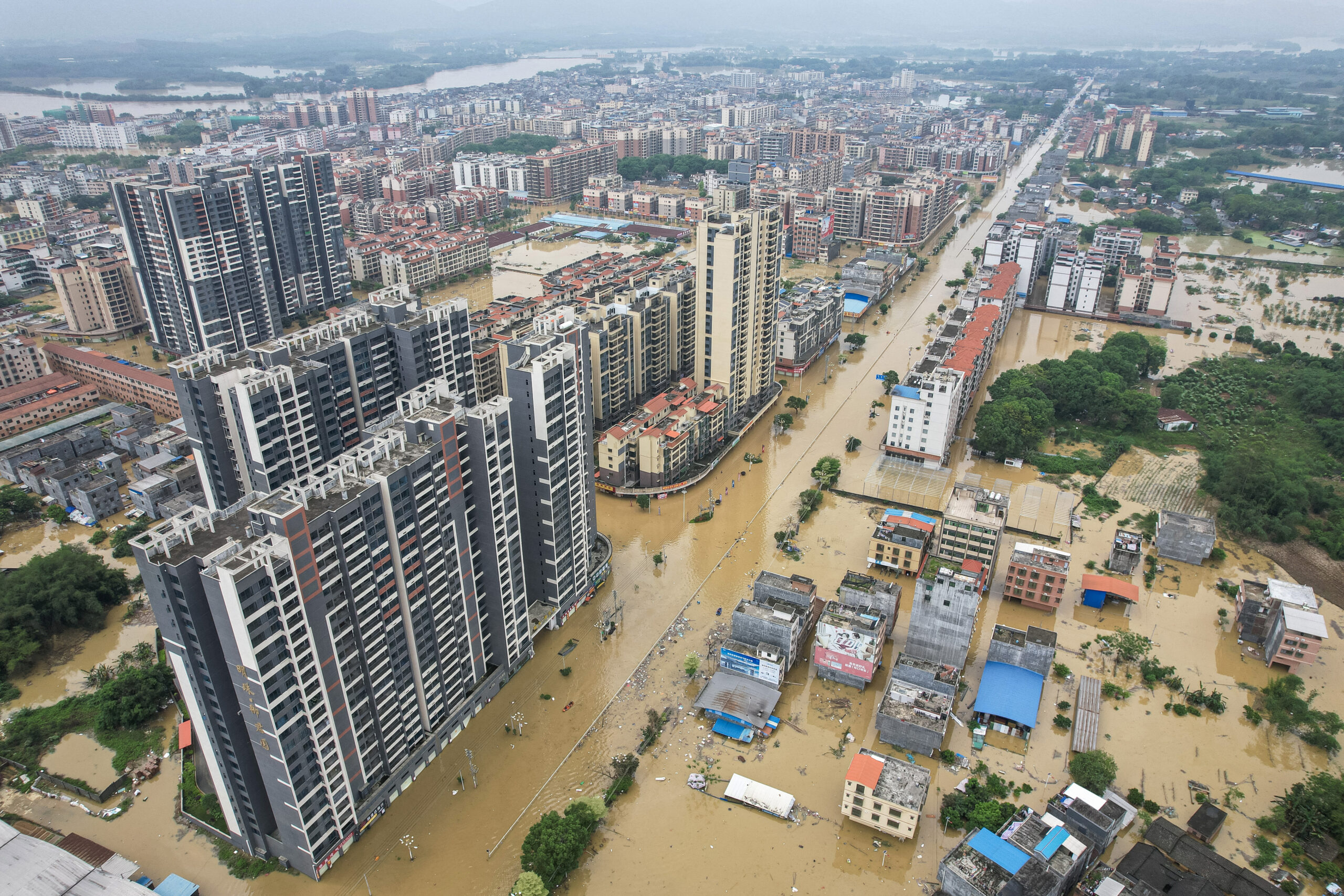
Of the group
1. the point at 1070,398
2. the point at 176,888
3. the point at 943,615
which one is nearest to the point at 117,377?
the point at 176,888

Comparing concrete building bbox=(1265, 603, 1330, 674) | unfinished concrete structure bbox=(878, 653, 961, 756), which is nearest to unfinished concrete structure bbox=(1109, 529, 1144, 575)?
concrete building bbox=(1265, 603, 1330, 674)

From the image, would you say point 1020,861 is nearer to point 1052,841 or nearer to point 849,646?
point 1052,841

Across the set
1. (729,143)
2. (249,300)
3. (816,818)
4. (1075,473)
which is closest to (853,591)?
(816,818)

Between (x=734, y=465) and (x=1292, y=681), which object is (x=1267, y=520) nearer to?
(x=1292, y=681)

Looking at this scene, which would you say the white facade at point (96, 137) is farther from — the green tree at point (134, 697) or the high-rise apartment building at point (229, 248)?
the green tree at point (134, 697)

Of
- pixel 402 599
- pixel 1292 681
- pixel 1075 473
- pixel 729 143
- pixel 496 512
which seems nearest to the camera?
pixel 402 599

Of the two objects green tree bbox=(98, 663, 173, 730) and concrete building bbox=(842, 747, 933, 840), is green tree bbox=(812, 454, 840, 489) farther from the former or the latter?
green tree bbox=(98, 663, 173, 730)
